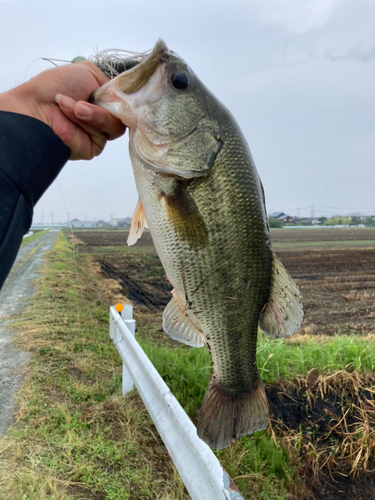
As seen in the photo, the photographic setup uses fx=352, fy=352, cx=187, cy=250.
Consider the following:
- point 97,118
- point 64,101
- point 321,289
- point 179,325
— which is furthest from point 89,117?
point 321,289

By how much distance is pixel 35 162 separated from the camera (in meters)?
1.54

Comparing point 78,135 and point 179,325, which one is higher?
point 78,135

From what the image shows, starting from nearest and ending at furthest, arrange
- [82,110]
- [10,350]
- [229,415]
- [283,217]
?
[229,415] → [82,110] → [10,350] → [283,217]

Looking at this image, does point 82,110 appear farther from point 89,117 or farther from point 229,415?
point 229,415

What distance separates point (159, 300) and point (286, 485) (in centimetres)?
791

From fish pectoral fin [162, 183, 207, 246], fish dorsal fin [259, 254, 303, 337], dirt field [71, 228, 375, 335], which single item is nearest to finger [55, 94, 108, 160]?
fish pectoral fin [162, 183, 207, 246]

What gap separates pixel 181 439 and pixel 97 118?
78.3 inches

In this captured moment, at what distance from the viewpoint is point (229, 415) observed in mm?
1423

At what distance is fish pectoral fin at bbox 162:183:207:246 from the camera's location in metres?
1.46

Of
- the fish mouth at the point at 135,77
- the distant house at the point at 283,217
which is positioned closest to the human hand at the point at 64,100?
the fish mouth at the point at 135,77

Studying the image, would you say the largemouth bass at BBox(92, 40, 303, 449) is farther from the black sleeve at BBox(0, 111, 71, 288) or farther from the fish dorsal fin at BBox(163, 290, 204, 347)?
the black sleeve at BBox(0, 111, 71, 288)

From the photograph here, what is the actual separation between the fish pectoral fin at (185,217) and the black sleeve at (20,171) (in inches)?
22.9

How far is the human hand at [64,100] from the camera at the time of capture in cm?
160

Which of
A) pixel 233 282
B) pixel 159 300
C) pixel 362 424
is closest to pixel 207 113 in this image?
pixel 233 282
